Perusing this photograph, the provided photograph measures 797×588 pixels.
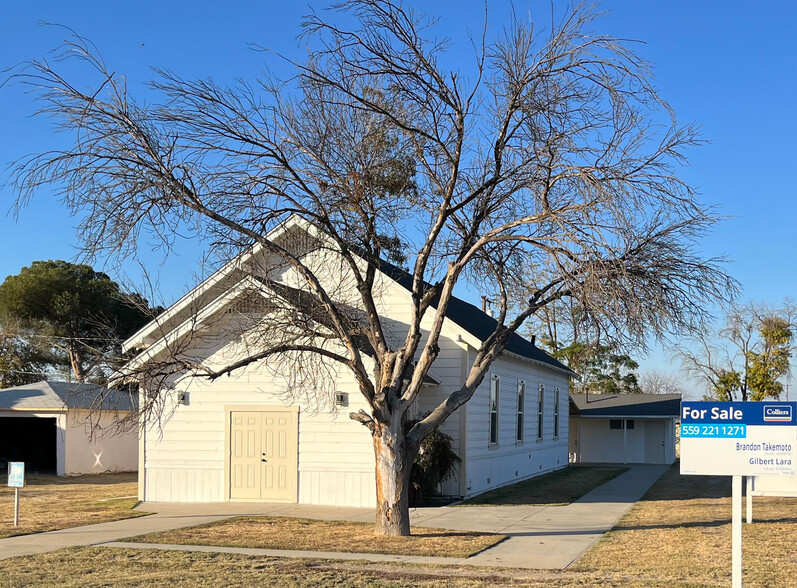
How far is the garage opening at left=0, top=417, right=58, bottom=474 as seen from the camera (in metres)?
35.3

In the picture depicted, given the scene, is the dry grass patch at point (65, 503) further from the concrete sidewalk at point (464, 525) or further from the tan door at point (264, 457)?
the tan door at point (264, 457)

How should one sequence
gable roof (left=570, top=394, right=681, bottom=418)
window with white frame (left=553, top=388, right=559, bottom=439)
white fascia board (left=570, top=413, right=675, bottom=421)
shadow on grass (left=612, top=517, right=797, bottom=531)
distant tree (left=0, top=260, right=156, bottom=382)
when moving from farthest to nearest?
distant tree (left=0, top=260, right=156, bottom=382), gable roof (left=570, top=394, right=681, bottom=418), white fascia board (left=570, top=413, right=675, bottom=421), window with white frame (left=553, top=388, right=559, bottom=439), shadow on grass (left=612, top=517, right=797, bottom=531)

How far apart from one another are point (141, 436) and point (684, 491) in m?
15.0

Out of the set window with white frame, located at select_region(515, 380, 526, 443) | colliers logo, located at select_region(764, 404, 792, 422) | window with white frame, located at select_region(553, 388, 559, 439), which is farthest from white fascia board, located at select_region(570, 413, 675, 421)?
Result: colliers logo, located at select_region(764, 404, 792, 422)

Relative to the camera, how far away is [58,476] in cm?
3002

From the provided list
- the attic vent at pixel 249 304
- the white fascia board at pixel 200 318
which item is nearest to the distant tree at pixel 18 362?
the white fascia board at pixel 200 318

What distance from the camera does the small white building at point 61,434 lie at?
99.6 feet

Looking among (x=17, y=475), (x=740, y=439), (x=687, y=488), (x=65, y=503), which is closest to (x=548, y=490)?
(x=687, y=488)

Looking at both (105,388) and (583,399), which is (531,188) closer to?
(105,388)

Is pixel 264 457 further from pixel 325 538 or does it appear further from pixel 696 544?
pixel 696 544

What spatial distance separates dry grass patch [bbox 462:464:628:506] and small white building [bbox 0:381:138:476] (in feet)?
43.5

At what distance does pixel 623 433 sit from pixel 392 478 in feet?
99.8

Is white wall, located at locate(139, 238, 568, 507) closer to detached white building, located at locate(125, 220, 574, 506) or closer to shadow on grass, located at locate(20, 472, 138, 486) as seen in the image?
detached white building, located at locate(125, 220, 574, 506)

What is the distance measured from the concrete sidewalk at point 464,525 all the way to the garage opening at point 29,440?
60.7ft
